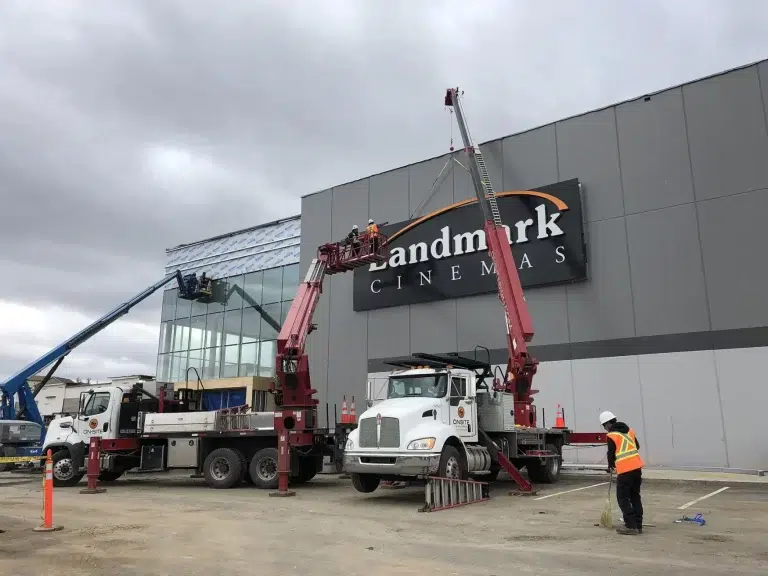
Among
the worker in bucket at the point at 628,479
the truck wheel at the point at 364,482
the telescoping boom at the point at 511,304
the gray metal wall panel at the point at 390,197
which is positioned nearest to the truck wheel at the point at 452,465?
the truck wheel at the point at 364,482

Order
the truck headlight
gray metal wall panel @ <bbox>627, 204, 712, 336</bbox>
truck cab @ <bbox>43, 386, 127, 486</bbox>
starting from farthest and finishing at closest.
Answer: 1. gray metal wall panel @ <bbox>627, 204, 712, 336</bbox>
2. truck cab @ <bbox>43, 386, 127, 486</bbox>
3. the truck headlight

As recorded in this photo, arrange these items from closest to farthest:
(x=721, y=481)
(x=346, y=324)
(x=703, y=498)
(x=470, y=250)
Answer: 1. (x=703, y=498)
2. (x=721, y=481)
3. (x=470, y=250)
4. (x=346, y=324)

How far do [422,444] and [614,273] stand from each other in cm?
1108

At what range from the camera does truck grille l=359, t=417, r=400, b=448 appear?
12.7 m

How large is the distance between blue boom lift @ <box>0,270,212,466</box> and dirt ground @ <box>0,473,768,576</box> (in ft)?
35.6

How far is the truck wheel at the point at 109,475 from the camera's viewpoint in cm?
1725

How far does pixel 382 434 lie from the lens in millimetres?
12867

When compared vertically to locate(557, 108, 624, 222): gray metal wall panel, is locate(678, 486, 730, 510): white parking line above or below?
below

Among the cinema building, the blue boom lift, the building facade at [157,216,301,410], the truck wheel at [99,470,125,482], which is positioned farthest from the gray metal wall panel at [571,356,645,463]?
the blue boom lift

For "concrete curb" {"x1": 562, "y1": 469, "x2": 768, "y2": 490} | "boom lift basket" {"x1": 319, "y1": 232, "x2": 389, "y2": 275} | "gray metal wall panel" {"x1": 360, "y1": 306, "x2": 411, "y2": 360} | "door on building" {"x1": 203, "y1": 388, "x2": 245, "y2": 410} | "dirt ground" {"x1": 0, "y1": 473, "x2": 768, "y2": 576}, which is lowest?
"dirt ground" {"x1": 0, "y1": 473, "x2": 768, "y2": 576}

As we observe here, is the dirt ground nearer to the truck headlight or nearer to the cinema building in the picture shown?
Answer: the truck headlight

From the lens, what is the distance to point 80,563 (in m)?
7.07

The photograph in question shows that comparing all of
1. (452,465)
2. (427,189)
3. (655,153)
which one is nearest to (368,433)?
Answer: (452,465)

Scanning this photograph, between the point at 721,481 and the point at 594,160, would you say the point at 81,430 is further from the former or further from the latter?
the point at 594,160
